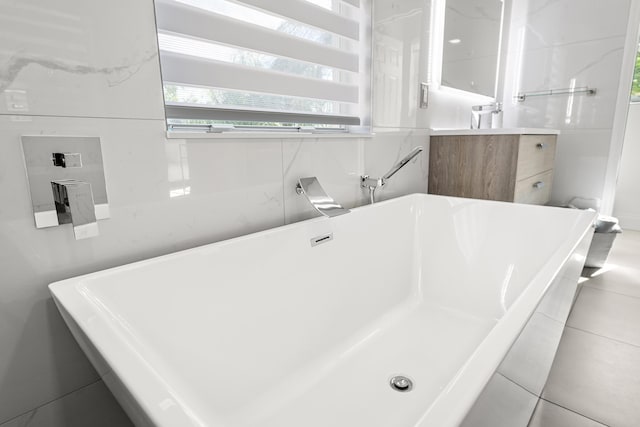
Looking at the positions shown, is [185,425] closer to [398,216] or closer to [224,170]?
[224,170]

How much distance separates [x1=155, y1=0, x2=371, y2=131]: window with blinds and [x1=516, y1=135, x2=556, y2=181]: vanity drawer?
0.86 m

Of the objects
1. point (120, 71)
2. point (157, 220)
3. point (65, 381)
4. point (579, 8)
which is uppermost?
point (579, 8)

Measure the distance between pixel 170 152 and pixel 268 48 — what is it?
1.84 ft

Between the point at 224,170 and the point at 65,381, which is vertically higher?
the point at 224,170

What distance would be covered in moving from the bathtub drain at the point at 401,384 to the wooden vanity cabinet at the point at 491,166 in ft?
3.94

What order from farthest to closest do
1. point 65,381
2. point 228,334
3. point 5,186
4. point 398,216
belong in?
1. point 398,216
2. point 228,334
3. point 65,381
4. point 5,186

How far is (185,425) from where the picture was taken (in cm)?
42

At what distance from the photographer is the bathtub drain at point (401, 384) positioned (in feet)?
3.61

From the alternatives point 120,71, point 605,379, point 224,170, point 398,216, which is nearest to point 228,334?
point 224,170

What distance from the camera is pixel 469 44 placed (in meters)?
2.47

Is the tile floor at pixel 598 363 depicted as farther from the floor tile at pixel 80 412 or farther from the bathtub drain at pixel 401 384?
the floor tile at pixel 80 412

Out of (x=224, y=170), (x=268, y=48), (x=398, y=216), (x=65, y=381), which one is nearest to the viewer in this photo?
(x=65, y=381)

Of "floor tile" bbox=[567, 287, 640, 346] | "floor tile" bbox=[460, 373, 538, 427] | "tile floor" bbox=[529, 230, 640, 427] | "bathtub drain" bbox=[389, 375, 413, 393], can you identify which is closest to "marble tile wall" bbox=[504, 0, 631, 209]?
"tile floor" bbox=[529, 230, 640, 427]

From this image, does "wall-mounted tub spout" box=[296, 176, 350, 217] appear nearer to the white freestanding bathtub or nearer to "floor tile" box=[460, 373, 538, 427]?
the white freestanding bathtub
